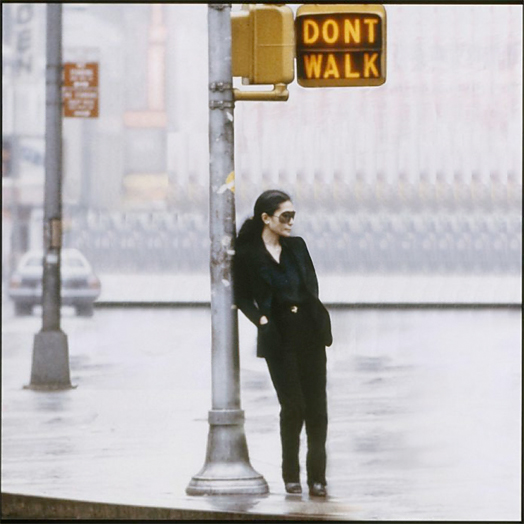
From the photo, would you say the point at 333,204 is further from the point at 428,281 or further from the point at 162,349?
the point at 162,349

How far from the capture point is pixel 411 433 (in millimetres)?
11875

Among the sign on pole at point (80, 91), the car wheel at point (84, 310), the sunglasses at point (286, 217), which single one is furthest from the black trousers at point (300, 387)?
the car wheel at point (84, 310)

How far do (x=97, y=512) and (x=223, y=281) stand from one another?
1561mm

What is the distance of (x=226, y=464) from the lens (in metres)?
8.72

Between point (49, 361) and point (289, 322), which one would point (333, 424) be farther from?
point (289, 322)

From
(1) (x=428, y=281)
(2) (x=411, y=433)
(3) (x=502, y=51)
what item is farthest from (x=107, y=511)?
(3) (x=502, y=51)

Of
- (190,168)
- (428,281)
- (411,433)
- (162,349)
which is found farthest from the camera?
(190,168)

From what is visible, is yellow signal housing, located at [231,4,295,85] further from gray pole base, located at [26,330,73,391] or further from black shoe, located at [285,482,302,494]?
gray pole base, located at [26,330,73,391]

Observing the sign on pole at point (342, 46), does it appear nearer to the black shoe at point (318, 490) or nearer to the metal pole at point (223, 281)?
the metal pole at point (223, 281)

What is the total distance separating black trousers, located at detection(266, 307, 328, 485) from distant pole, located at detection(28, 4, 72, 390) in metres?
6.88

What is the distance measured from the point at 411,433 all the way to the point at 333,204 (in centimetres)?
2936

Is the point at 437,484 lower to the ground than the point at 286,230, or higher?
lower

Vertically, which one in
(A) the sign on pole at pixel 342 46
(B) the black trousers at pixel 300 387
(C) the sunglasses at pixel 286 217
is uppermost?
(A) the sign on pole at pixel 342 46

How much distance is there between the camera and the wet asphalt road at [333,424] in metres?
8.88
